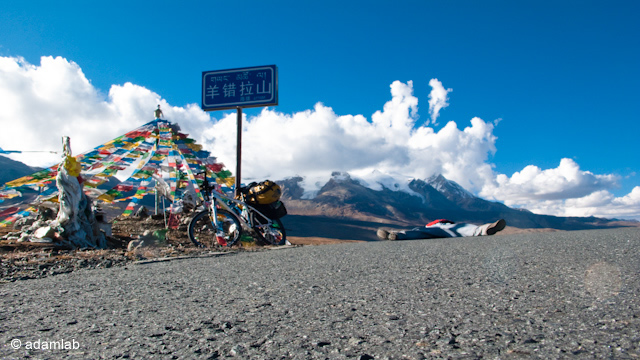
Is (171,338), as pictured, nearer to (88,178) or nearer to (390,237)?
(390,237)

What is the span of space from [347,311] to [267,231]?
18.4ft

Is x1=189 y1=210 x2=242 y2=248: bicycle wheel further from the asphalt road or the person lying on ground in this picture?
the asphalt road

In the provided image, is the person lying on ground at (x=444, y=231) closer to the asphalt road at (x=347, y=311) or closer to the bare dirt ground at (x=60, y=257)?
the bare dirt ground at (x=60, y=257)

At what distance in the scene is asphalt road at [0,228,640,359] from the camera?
4.95 ft

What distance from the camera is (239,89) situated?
30.7ft

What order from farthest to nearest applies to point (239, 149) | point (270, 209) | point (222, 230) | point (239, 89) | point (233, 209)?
point (239, 89) < point (239, 149) < point (270, 209) < point (233, 209) < point (222, 230)

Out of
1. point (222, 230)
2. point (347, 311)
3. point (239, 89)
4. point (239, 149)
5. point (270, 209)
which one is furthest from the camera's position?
point (239, 89)

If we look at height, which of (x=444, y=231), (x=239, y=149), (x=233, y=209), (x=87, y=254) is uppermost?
(x=239, y=149)

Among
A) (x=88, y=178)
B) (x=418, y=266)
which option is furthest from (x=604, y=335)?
(x=88, y=178)

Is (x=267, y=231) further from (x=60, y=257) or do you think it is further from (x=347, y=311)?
(x=347, y=311)

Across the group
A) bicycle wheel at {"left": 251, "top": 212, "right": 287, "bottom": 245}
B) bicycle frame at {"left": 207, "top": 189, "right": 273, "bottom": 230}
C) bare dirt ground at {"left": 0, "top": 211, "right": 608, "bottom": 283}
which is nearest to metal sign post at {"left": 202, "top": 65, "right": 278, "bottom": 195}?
bicycle frame at {"left": 207, "top": 189, "right": 273, "bottom": 230}

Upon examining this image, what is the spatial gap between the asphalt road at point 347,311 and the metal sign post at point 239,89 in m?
6.39

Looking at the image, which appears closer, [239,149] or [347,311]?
[347,311]

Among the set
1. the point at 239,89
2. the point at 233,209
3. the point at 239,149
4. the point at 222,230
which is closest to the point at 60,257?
the point at 222,230
